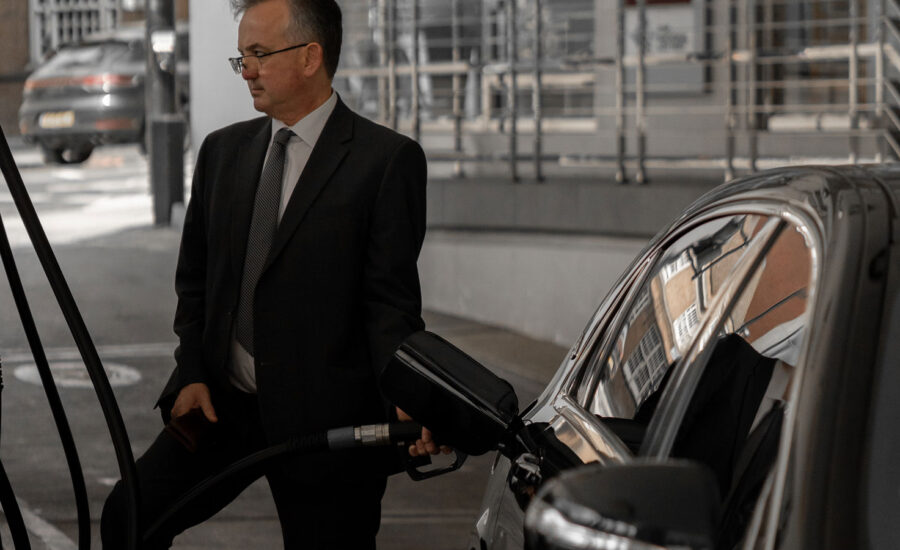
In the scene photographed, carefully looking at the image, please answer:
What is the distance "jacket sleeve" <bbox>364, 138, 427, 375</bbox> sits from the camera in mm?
3082

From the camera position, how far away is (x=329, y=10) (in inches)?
129

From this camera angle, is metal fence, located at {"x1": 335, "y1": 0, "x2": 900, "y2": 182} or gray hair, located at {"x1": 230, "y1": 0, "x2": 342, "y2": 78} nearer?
gray hair, located at {"x1": 230, "y1": 0, "x2": 342, "y2": 78}

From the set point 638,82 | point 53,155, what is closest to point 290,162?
point 638,82

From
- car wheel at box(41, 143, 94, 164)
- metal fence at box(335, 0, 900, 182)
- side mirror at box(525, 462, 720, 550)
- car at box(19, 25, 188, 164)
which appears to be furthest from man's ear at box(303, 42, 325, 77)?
car wheel at box(41, 143, 94, 164)

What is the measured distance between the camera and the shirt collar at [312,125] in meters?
3.21

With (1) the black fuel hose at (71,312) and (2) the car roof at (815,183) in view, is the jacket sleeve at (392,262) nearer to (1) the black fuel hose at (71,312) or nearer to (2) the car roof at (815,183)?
(1) the black fuel hose at (71,312)

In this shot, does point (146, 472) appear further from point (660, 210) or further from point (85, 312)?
point (85, 312)

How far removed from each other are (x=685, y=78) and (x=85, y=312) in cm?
486

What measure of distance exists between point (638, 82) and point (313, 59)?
5862mm

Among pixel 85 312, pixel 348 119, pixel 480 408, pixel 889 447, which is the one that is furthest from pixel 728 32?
pixel 889 447

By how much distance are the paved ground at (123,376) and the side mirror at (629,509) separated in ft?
12.2

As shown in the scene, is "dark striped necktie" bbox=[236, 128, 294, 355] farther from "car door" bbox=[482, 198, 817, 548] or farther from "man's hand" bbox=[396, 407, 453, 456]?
"car door" bbox=[482, 198, 817, 548]

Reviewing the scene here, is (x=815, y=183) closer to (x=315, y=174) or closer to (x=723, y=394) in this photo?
(x=723, y=394)

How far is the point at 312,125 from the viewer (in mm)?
3223
